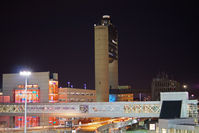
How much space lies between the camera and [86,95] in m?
127

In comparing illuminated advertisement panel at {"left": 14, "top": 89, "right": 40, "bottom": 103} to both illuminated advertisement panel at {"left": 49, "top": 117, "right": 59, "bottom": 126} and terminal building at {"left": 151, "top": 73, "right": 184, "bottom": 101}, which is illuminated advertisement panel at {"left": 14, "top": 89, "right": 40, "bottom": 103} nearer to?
illuminated advertisement panel at {"left": 49, "top": 117, "right": 59, "bottom": 126}

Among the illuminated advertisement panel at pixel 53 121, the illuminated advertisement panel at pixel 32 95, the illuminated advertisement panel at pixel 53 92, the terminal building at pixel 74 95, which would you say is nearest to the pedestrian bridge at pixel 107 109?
the illuminated advertisement panel at pixel 53 121

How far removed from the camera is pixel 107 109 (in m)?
53.9

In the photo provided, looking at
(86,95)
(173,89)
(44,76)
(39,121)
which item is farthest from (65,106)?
(173,89)

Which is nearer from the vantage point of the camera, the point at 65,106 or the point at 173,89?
the point at 65,106

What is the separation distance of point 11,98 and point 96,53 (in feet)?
146

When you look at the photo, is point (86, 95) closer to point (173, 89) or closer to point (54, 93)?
point (54, 93)

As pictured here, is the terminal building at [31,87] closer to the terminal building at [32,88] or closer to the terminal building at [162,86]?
the terminal building at [32,88]

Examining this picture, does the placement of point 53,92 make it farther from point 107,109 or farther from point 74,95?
point 107,109

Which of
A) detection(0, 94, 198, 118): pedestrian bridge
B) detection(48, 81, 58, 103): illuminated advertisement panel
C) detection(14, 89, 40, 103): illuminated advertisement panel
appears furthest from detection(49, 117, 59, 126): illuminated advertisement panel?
detection(0, 94, 198, 118): pedestrian bridge

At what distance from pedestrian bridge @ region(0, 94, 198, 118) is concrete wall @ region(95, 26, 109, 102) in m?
61.2

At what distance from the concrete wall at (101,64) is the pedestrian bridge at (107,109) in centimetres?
6120

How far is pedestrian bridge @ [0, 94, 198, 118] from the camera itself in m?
45.2

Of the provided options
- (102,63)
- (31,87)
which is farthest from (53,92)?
(102,63)
